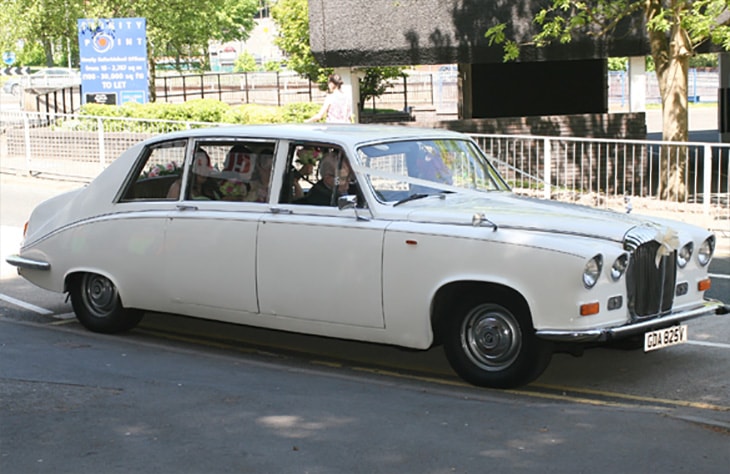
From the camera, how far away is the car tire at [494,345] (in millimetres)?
7012

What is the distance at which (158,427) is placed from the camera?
241 inches

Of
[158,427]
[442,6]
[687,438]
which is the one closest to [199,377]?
[158,427]

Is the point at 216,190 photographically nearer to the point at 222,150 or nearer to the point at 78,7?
the point at 222,150

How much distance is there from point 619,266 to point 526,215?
716 millimetres

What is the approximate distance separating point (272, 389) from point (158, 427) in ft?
3.90

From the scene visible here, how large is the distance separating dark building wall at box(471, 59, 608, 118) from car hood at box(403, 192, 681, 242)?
1875cm

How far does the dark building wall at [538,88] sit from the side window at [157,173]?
59.7ft

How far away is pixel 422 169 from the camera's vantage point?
26.3ft

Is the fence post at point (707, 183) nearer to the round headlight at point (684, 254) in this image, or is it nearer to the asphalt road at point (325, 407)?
the asphalt road at point (325, 407)

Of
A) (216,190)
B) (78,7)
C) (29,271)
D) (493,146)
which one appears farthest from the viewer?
(78,7)

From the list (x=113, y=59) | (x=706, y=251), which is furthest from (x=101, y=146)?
(x=706, y=251)

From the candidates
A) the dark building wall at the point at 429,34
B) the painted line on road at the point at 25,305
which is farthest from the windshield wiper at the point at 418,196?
the dark building wall at the point at 429,34

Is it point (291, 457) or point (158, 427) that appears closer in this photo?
point (291, 457)

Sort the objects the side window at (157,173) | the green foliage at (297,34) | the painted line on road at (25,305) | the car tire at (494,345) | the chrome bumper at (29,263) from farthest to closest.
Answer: the green foliage at (297,34), the painted line on road at (25,305), the chrome bumper at (29,263), the side window at (157,173), the car tire at (494,345)
